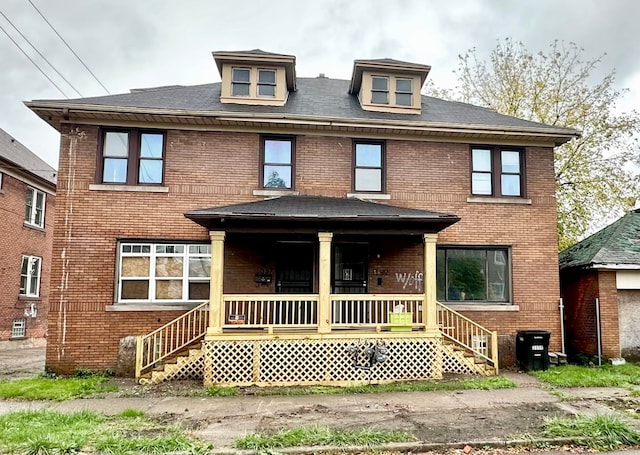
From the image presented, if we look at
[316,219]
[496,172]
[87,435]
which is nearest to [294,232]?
[316,219]

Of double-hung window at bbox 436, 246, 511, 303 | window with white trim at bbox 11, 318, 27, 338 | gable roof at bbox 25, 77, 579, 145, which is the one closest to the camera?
gable roof at bbox 25, 77, 579, 145

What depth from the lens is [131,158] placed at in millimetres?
11750

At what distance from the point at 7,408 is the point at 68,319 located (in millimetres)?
3206

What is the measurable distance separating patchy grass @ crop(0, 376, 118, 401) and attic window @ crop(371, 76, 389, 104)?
10261mm

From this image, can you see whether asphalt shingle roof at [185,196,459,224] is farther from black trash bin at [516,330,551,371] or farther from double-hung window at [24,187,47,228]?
double-hung window at [24,187,47,228]

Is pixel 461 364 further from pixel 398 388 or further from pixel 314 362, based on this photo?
pixel 314 362

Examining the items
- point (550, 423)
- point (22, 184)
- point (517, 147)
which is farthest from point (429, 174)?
point (22, 184)

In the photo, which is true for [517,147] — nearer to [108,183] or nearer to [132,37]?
[108,183]

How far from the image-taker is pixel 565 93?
2152 cm

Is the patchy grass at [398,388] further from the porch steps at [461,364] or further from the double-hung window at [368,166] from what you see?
the double-hung window at [368,166]

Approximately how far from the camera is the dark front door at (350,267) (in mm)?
12258

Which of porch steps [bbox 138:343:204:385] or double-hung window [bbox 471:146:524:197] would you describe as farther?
double-hung window [bbox 471:146:524:197]

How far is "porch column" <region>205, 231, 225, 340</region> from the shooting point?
32.3 ft

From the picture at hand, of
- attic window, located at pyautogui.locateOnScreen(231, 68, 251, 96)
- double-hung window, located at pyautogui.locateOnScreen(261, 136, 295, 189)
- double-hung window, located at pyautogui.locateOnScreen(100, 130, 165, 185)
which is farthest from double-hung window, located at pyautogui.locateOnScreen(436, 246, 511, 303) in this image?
double-hung window, located at pyautogui.locateOnScreen(100, 130, 165, 185)
